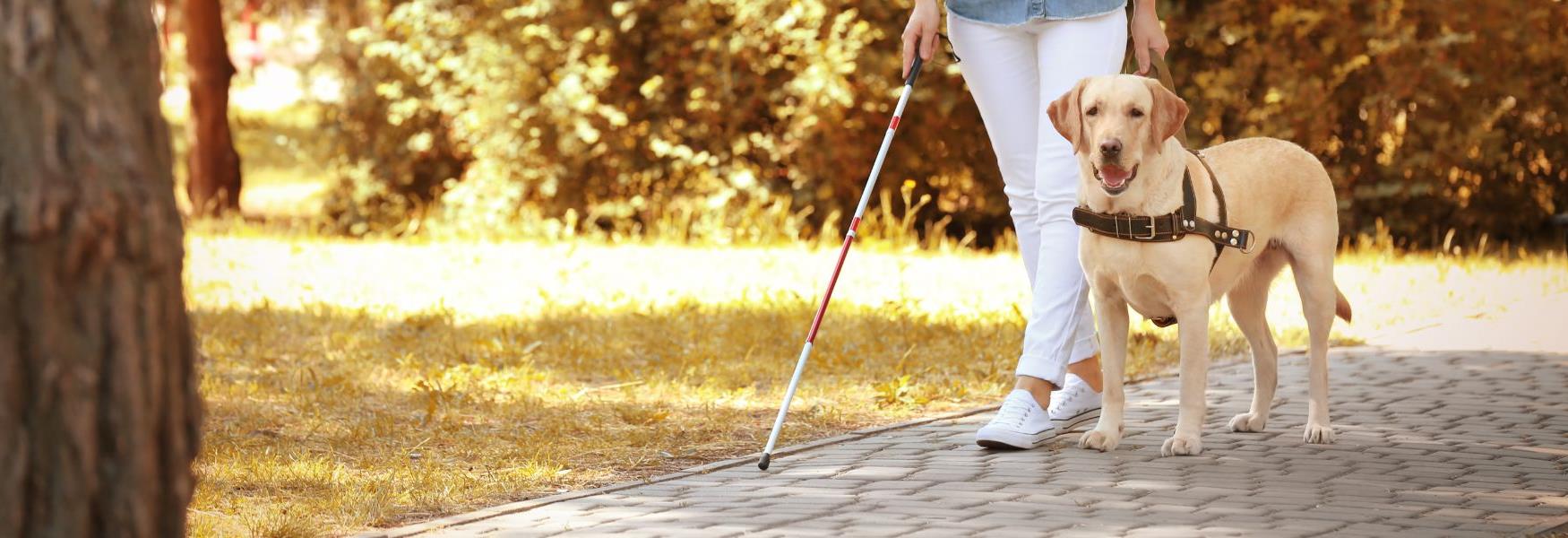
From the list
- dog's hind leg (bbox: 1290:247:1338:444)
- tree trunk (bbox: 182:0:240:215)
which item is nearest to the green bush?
tree trunk (bbox: 182:0:240:215)

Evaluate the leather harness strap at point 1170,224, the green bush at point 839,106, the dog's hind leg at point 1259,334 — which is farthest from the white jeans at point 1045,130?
the green bush at point 839,106

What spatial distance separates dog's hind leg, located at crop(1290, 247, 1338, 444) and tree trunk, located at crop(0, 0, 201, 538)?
3.81 m

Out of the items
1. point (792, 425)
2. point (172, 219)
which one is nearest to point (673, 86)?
point (792, 425)

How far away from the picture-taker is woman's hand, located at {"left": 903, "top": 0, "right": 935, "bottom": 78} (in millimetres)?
5629

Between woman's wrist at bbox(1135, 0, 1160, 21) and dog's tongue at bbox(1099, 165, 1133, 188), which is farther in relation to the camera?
woman's wrist at bbox(1135, 0, 1160, 21)

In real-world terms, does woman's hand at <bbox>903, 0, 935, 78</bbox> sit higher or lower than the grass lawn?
higher

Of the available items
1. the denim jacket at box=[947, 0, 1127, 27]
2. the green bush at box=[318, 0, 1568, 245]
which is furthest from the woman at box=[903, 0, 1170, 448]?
the green bush at box=[318, 0, 1568, 245]

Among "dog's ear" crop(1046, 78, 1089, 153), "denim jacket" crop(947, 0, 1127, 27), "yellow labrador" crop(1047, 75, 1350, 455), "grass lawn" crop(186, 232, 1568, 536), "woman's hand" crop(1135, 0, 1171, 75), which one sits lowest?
"grass lawn" crop(186, 232, 1568, 536)

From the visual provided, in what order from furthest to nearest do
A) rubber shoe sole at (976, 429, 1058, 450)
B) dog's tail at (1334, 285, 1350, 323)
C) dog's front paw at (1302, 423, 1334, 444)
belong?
dog's tail at (1334, 285, 1350, 323)
dog's front paw at (1302, 423, 1334, 444)
rubber shoe sole at (976, 429, 1058, 450)

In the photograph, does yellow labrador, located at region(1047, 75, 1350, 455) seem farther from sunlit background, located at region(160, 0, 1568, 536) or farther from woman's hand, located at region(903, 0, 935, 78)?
sunlit background, located at region(160, 0, 1568, 536)

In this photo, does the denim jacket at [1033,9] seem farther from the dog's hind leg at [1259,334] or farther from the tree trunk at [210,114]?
the tree trunk at [210,114]

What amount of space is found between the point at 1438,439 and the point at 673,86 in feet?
30.4

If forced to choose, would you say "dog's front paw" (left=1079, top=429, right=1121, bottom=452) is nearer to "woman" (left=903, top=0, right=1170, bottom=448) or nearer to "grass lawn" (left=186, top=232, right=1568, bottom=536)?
"woman" (left=903, top=0, right=1170, bottom=448)

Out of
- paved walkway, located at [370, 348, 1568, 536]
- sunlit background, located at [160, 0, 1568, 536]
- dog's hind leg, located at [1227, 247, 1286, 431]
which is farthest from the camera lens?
sunlit background, located at [160, 0, 1568, 536]
